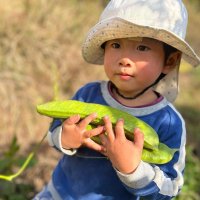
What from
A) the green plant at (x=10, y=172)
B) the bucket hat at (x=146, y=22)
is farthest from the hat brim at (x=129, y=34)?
the green plant at (x=10, y=172)

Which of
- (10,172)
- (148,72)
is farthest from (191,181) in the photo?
(148,72)

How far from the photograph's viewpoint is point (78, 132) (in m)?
2.08

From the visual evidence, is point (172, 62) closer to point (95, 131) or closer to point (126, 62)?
point (126, 62)

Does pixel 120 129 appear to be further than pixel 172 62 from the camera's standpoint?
No

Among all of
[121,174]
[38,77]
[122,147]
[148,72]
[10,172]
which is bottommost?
[10,172]

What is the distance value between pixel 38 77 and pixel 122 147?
10.7 feet

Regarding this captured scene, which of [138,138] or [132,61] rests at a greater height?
[132,61]

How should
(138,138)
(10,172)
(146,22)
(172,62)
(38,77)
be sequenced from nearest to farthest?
(138,138)
(146,22)
(172,62)
(10,172)
(38,77)

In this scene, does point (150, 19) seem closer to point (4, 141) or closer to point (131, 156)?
point (131, 156)

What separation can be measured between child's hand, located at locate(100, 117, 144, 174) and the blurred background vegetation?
1.67 m

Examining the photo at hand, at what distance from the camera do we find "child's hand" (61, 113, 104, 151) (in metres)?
2.01

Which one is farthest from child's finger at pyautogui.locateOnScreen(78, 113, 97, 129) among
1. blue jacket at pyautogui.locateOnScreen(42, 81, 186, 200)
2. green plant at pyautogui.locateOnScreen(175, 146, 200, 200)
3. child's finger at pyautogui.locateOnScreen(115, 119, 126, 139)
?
green plant at pyautogui.locateOnScreen(175, 146, 200, 200)

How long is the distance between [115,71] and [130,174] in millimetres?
398

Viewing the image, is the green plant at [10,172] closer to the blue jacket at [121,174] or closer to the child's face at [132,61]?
the blue jacket at [121,174]
